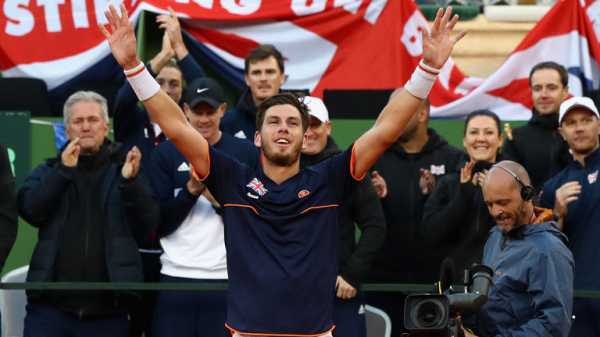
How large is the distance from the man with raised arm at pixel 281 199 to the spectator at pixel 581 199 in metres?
2.16

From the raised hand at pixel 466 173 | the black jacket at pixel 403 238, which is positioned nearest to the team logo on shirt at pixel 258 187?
the raised hand at pixel 466 173

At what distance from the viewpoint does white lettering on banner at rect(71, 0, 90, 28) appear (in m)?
10.5

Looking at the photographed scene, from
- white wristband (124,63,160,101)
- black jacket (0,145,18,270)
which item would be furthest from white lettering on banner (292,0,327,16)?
white wristband (124,63,160,101)

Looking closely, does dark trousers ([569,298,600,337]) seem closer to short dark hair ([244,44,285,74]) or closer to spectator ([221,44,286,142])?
spectator ([221,44,286,142])

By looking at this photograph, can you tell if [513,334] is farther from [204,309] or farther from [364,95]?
[364,95]

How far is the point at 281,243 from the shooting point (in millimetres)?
6094

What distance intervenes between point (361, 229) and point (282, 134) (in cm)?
189

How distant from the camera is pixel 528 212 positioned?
20.9 feet

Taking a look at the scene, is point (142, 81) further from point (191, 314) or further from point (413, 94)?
point (191, 314)

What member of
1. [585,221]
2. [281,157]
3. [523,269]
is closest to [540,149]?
[585,221]

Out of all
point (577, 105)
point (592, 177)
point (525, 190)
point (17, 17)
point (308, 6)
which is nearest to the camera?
point (525, 190)

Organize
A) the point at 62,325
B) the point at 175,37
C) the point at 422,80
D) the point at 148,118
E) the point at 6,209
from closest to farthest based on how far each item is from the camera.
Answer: the point at 422,80 → the point at 6,209 → the point at 62,325 → the point at 148,118 → the point at 175,37

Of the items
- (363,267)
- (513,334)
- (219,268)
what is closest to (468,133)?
(363,267)

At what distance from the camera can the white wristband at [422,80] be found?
6.04 metres
